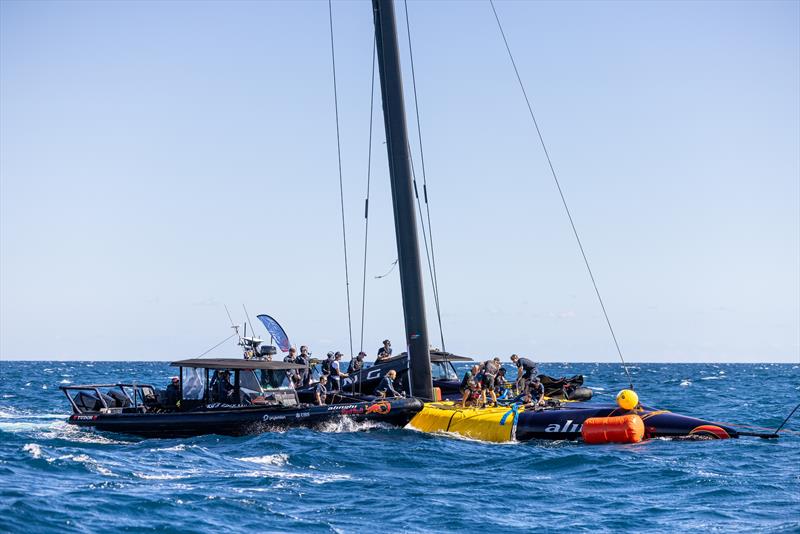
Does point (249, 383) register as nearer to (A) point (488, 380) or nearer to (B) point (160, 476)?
(A) point (488, 380)

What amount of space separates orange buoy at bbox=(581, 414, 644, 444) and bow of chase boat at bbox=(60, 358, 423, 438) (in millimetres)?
4524

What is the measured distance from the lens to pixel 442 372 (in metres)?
30.3

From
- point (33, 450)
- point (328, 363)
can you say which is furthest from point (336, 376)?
point (33, 450)

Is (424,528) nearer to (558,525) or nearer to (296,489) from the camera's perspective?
(558,525)

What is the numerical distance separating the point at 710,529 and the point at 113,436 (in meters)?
16.2

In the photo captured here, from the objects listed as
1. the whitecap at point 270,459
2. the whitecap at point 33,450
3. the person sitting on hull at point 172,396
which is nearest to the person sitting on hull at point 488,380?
the whitecap at point 270,459

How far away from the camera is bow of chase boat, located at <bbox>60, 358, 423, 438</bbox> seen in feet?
78.1

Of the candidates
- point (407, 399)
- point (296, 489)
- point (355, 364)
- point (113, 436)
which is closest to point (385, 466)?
point (296, 489)

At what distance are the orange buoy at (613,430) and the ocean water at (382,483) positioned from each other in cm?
37

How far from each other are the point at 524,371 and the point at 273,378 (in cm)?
730

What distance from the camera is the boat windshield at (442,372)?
30.1m

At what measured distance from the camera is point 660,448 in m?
21.4

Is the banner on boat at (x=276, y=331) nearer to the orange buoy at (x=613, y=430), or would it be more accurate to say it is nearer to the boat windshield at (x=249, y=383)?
the boat windshield at (x=249, y=383)

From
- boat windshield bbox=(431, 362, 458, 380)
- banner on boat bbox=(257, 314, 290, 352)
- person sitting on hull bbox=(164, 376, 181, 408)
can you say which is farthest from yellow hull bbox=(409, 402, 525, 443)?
banner on boat bbox=(257, 314, 290, 352)
